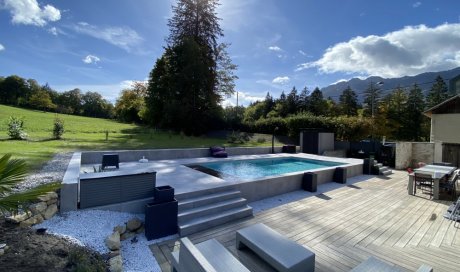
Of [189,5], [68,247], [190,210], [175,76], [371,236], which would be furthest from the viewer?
[189,5]

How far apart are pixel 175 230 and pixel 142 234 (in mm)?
597

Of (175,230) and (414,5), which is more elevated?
(414,5)

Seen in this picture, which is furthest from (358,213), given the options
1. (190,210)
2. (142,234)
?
(142,234)

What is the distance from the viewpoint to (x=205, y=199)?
16.4 feet

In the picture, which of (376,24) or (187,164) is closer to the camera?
(187,164)

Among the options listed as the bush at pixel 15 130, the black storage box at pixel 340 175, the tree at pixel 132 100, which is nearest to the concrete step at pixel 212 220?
the black storage box at pixel 340 175

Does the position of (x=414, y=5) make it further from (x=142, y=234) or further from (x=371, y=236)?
(x=142, y=234)

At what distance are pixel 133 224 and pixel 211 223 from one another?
Answer: 57.7 inches

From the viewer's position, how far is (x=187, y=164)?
362 inches

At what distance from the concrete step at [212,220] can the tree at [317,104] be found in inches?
1296

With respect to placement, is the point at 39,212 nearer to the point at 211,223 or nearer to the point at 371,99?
the point at 211,223

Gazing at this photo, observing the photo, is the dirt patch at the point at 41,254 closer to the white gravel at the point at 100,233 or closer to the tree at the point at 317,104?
the white gravel at the point at 100,233

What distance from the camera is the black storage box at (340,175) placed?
323 inches

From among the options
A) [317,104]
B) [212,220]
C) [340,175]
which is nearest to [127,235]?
[212,220]
